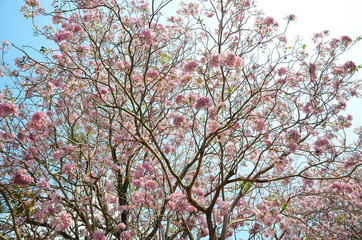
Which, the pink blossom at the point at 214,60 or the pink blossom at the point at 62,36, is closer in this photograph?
the pink blossom at the point at 214,60

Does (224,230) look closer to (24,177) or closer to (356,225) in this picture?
(24,177)

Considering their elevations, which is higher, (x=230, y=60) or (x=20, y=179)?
(x=230, y=60)

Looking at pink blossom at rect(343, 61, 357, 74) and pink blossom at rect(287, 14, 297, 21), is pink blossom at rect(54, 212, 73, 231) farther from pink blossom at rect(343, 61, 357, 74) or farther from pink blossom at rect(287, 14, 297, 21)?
pink blossom at rect(343, 61, 357, 74)

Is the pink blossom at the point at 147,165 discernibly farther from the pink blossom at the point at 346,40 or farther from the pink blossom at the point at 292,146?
the pink blossom at the point at 346,40

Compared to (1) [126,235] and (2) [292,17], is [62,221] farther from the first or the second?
(2) [292,17]

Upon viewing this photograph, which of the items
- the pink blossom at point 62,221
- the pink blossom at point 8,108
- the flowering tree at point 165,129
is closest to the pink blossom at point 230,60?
the flowering tree at point 165,129

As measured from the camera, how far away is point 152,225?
5.55 m

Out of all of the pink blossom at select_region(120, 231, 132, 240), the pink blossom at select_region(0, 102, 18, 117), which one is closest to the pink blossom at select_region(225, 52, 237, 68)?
the pink blossom at select_region(0, 102, 18, 117)

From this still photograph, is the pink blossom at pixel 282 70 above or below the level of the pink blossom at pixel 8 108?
above

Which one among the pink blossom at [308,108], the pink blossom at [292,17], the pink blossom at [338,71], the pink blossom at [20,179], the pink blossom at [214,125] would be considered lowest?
the pink blossom at [20,179]

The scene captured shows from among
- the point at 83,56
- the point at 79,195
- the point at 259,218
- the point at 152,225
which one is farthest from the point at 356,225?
the point at 83,56

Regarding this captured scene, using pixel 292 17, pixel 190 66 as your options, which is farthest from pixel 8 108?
pixel 292 17

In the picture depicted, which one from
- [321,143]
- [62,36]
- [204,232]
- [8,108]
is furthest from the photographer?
[204,232]

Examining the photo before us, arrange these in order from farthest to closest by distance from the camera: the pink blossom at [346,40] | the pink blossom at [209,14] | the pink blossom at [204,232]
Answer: the pink blossom at [209,14] → the pink blossom at [204,232] → the pink blossom at [346,40]
